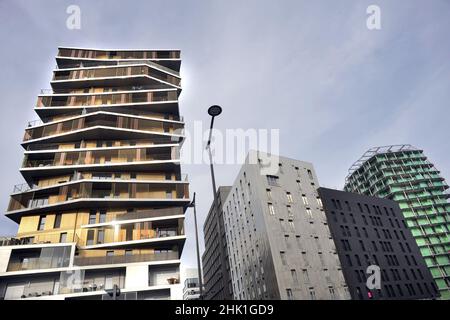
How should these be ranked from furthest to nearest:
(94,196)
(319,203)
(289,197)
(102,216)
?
(319,203), (289,197), (94,196), (102,216)

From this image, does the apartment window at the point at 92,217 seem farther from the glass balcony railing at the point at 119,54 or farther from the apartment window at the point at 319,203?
the apartment window at the point at 319,203

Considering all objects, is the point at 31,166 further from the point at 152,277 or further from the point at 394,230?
the point at 394,230

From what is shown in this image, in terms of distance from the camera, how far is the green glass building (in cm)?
8381

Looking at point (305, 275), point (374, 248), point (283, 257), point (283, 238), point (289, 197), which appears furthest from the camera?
point (374, 248)

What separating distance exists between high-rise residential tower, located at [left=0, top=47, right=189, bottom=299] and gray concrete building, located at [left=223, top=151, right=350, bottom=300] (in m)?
16.4

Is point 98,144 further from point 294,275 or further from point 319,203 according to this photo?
point 319,203

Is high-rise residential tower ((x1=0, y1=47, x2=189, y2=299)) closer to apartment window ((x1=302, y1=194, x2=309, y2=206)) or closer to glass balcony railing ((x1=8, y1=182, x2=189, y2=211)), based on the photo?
glass balcony railing ((x1=8, y1=182, x2=189, y2=211))

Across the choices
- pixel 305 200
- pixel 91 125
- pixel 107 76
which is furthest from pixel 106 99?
pixel 305 200

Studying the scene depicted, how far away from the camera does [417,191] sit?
316 feet

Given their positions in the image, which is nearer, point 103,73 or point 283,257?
point 283,257

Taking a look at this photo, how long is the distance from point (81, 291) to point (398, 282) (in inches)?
2143

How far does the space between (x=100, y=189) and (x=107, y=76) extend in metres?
21.9

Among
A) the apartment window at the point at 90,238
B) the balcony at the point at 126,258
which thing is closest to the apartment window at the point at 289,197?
the balcony at the point at 126,258
